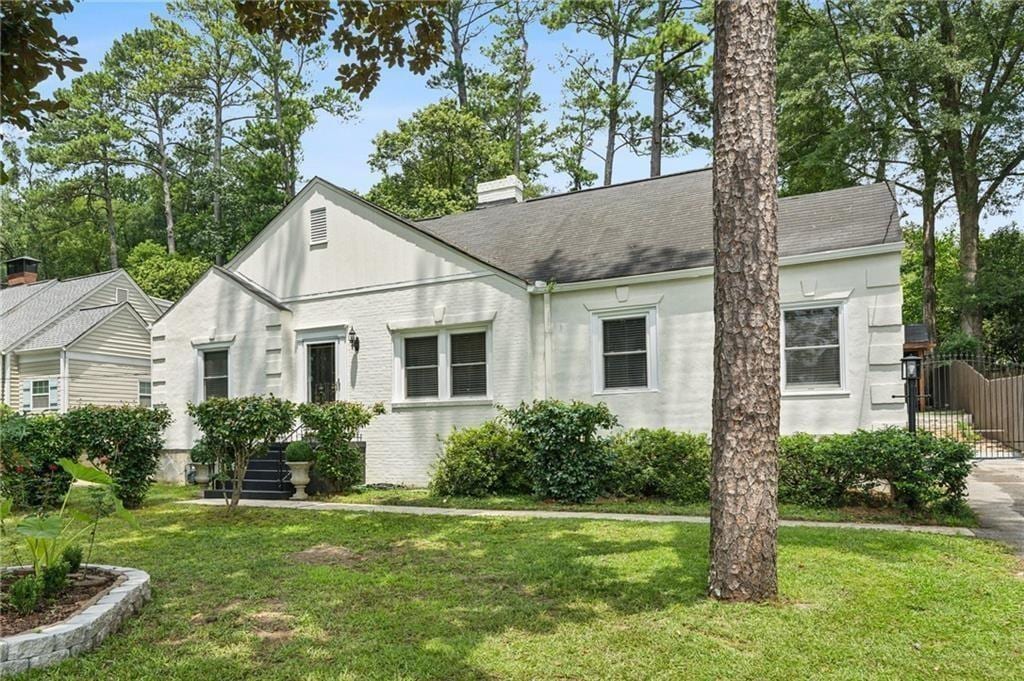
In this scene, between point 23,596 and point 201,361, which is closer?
point 23,596

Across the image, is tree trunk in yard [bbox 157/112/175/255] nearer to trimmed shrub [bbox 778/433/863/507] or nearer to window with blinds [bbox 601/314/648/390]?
window with blinds [bbox 601/314/648/390]

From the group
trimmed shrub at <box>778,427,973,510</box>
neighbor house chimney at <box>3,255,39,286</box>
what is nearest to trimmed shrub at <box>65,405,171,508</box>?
trimmed shrub at <box>778,427,973,510</box>

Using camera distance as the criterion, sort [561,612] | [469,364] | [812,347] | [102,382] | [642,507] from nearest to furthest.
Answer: [561,612]
[642,507]
[812,347]
[469,364]
[102,382]

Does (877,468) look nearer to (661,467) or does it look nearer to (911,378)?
(911,378)

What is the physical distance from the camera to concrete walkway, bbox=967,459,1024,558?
7.10 metres

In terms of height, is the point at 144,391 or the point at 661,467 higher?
the point at 144,391

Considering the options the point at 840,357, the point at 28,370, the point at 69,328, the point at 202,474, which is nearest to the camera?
the point at 840,357

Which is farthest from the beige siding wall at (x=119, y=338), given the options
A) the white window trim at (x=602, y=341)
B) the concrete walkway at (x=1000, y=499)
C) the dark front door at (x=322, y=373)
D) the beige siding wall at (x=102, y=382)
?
the concrete walkway at (x=1000, y=499)

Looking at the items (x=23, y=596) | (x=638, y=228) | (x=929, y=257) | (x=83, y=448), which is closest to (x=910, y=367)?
(x=638, y=228)

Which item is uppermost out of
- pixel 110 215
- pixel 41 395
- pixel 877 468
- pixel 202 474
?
pixel 110 215

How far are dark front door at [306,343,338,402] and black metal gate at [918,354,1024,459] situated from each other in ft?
40.7

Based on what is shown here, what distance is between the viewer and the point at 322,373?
13414 millimetres

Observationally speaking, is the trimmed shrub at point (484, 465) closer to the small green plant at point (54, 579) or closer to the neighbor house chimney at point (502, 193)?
the small green plant at point (54, 579)

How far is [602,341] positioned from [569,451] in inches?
99.3
